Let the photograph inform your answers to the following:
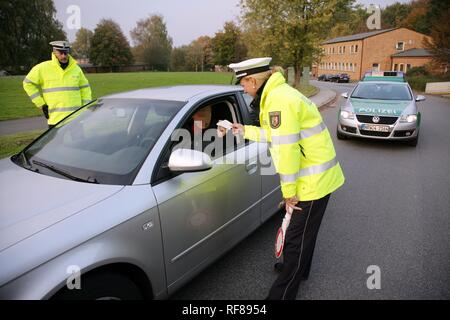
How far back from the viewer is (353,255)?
132 inches

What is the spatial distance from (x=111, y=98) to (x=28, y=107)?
14.7 meters

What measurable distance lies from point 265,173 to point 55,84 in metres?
3.39

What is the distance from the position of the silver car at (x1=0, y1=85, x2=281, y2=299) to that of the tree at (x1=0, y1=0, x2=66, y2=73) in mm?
61000

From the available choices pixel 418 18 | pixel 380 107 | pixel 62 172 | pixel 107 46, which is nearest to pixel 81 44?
pixel 107 46

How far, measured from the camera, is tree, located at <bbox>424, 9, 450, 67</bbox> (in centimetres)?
2689

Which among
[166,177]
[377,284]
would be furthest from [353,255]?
[166,177]

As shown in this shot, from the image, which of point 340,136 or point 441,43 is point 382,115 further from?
point 441,43

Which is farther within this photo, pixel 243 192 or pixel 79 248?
pixel 243 192

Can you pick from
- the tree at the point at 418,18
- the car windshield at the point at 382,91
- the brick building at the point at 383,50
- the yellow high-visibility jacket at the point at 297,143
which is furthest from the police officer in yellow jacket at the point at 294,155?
the tree at the point at 418,18

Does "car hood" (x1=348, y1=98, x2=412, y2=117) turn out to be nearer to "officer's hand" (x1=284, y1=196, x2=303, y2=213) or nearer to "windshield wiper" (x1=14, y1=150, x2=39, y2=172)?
"officer's hand" (x1=284, y1=196, x2=303, y2=213)

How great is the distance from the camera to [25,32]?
5569cm

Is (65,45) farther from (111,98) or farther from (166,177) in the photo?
(166,177)

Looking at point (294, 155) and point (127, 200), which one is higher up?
point (294, 155)

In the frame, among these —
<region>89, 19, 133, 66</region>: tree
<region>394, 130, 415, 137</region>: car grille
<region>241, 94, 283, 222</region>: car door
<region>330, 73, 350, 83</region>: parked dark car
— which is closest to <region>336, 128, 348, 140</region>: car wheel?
<region>394, 130, 415, 137</region>: car grille
